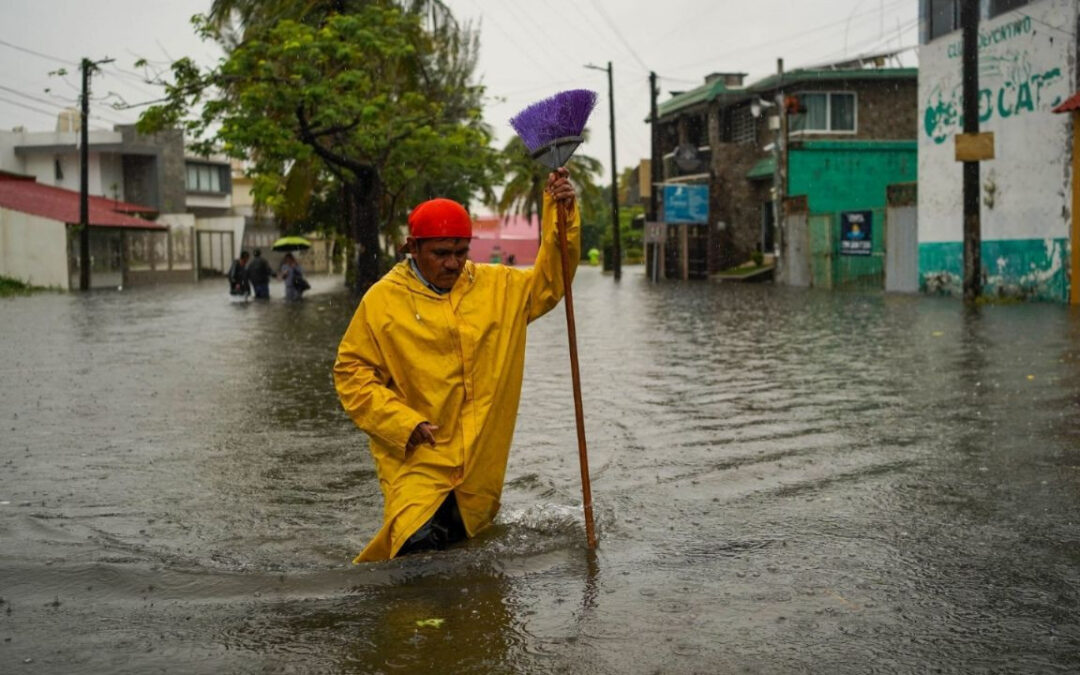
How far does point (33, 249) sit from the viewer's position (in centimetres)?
4288

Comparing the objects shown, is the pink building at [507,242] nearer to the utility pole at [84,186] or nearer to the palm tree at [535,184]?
the palm tree at [535,184]

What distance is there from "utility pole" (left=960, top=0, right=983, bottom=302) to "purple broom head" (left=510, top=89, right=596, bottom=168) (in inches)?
707

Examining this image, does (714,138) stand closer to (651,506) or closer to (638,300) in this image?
(638,300)

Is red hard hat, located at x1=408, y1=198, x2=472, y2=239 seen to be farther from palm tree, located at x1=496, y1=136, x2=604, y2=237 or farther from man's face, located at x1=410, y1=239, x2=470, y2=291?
palm tree, located at x1=496, y1=136, x2=604, y2=237

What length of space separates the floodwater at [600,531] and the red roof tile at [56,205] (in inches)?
1354

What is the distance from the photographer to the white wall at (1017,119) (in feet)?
69.3

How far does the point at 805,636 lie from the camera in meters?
4.00

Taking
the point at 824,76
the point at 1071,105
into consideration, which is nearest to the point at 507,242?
the point at 824,76

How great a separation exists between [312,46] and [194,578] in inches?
831

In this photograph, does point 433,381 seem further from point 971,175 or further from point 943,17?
point 943,17

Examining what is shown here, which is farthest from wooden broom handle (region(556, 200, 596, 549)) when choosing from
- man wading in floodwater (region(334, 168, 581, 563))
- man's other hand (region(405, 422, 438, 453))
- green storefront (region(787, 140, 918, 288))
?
green storefront (region(787, 140, 918, 288))

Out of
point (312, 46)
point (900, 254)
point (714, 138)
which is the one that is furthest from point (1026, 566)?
point (714, 138)

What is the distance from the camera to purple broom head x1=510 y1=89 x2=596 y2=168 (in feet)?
17.1

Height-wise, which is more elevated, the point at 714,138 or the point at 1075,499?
the point at 714,138
